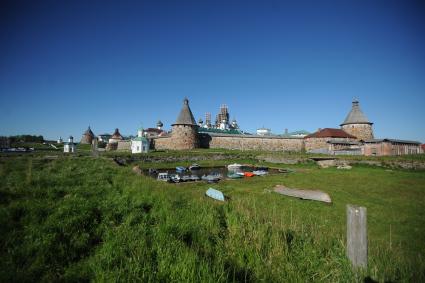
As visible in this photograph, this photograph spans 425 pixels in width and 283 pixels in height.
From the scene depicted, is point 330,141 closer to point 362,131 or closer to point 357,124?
point 362,131

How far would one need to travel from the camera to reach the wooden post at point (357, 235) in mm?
2864

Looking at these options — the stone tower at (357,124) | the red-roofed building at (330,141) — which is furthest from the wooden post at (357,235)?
the stone tower at (357,124)

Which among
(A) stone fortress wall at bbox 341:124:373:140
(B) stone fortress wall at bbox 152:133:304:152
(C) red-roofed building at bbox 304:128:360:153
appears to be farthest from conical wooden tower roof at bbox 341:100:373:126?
(B) stone fortress wall at bbox 152:133:304:152

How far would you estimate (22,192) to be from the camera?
659cm

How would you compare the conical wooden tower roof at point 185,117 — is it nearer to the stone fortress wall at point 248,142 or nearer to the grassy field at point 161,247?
the stone fortress wall at point 248,142

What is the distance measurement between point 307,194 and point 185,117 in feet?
138

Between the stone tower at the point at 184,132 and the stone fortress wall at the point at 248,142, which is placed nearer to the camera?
the stone tower at the point at 184,132

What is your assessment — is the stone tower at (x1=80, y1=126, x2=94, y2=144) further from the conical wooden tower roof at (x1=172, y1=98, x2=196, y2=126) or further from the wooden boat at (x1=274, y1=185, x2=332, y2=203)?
the wooden boat at (x1=274, y1=185, x2=332, y2=203)

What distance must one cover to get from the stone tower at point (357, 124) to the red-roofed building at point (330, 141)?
9.13 feet

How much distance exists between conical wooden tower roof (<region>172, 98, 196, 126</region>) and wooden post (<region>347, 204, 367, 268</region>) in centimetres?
4866

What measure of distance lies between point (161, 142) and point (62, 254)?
5202cm

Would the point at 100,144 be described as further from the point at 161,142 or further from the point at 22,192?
the point at 22,192

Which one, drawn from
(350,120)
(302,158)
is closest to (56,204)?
(302,158)

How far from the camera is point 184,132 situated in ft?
167
